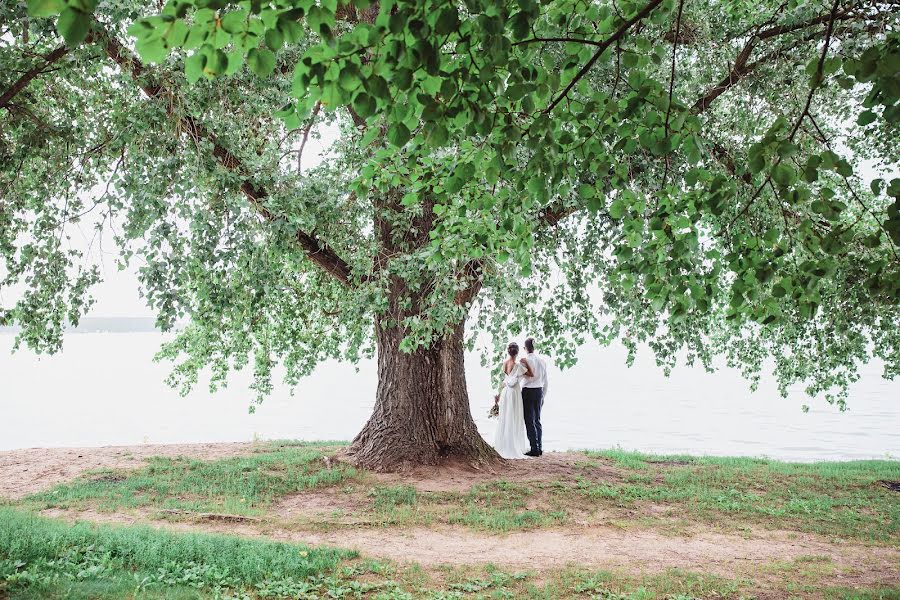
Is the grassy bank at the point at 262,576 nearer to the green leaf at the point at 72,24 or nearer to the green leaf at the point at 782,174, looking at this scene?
the green leaf at the point at 782,174

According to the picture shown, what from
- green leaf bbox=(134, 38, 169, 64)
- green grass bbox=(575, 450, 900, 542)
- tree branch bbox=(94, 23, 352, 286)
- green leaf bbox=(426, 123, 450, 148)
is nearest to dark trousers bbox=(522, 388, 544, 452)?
green grass bbox=(575, 450, 900, 542)

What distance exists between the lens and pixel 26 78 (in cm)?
623

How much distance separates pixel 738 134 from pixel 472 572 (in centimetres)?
633

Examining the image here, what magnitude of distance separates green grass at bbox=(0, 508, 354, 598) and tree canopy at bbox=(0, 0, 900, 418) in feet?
7.10

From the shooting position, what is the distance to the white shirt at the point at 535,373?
11.8 m

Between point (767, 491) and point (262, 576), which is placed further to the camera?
point (767, 491)

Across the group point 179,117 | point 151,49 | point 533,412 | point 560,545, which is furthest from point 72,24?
point 533,412

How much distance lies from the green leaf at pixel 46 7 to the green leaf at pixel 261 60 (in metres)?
0.69

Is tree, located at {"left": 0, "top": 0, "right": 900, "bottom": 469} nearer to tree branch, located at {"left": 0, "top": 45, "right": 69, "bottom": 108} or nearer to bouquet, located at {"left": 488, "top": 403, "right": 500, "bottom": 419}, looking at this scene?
tree branch, located at {"left": 0, "top": 45, "right": 69, "bottom": 108}

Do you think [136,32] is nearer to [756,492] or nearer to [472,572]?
[472,572]

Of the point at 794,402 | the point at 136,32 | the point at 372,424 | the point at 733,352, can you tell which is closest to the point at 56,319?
the point at 372,424

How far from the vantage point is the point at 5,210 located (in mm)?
7539

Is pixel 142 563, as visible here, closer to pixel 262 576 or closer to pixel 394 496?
pixel 262 576

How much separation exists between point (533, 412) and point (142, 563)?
24.9 ft
